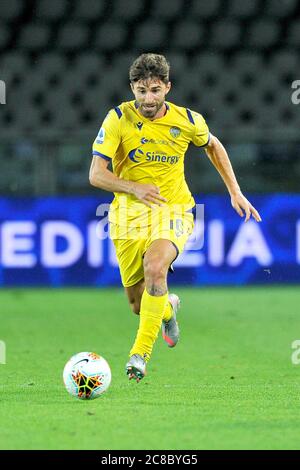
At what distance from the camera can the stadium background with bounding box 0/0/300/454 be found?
16.1ft

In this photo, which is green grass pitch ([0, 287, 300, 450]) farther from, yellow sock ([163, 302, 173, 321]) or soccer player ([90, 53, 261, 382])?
soccer player ([90, 53, 261, 382])

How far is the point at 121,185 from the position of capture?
5887 millimetres

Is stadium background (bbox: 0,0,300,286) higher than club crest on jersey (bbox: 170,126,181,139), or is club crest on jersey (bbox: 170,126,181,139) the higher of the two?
stadium background (bbox: 0,0,300,286)

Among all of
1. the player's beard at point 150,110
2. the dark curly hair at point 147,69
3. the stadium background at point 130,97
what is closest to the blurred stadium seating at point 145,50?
the stadium background at point 130,97

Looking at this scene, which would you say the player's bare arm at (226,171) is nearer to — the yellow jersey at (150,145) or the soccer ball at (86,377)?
the yellow jersey at (150,145)

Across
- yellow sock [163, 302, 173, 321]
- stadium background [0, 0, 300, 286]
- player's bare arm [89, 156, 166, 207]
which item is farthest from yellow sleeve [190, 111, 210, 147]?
stadium background [0, 0, 300, 286]

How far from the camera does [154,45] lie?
47.8 ft

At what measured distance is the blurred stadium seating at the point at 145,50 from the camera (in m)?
14.1

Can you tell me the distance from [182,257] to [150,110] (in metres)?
5.69

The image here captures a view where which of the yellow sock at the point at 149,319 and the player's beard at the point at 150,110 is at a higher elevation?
the player's beard at the point at 150,110

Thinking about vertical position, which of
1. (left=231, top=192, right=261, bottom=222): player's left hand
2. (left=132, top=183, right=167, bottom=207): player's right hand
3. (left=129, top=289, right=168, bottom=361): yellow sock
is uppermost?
(left=231, top=192, right=261, bottom=222): player's left hand

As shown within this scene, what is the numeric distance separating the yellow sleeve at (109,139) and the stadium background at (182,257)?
1.33 m

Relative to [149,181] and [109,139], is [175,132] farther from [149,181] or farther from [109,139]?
[109,139]

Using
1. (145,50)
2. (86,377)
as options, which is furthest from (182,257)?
(86,377)
